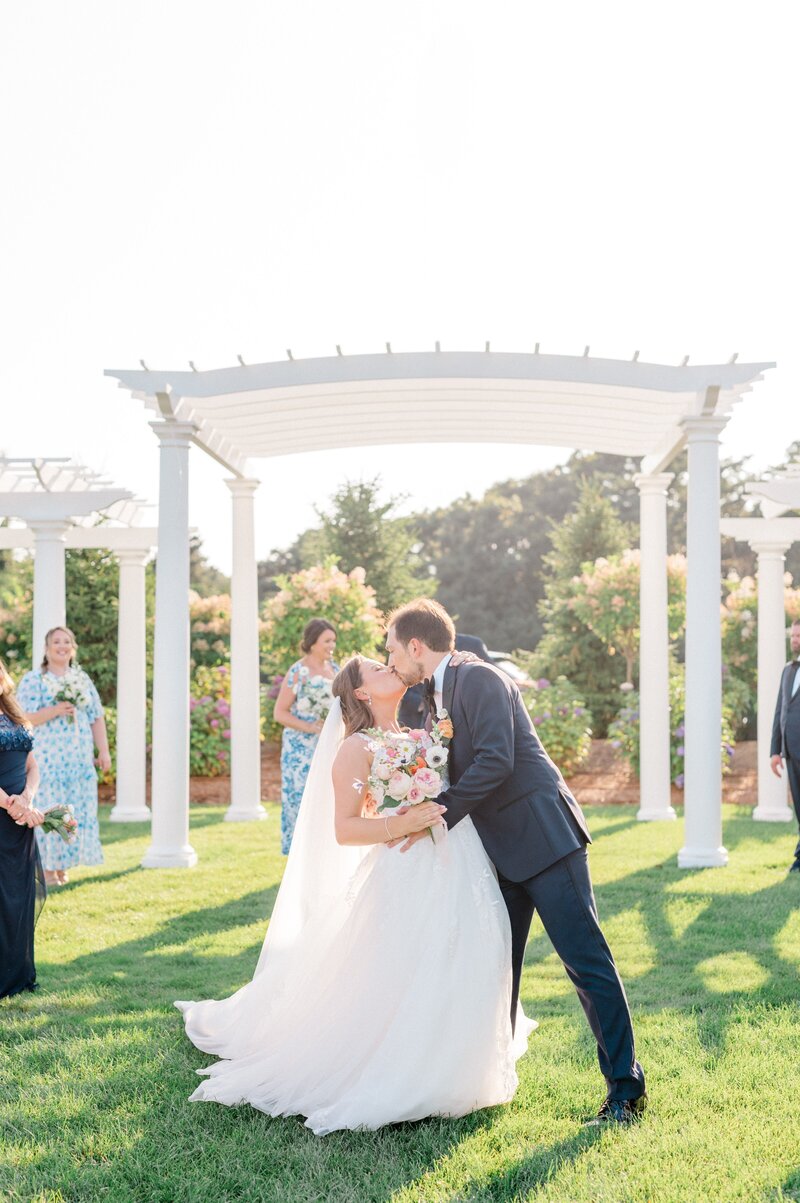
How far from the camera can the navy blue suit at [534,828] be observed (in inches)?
166

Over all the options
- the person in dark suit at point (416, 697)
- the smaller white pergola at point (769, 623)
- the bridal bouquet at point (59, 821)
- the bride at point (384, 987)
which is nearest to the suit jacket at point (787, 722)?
the smaller white pergola at point (769, 623)

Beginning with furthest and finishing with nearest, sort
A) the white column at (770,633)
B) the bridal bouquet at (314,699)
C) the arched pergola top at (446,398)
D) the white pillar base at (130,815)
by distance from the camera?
the white pillar base at (130,815), the white column at (770,633), the arched pergola top at (446,398), the bridal bouquet at (314,699)

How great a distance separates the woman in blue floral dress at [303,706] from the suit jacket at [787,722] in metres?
4.00

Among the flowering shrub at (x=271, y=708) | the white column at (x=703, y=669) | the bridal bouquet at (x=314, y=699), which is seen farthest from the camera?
the flowering shrub at (x=271, y=708)

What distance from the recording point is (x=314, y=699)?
9102 mm

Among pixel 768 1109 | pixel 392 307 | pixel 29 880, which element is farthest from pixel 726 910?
pixel 392 307

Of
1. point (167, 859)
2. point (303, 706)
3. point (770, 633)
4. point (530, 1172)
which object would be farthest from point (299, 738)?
point (770, 633)

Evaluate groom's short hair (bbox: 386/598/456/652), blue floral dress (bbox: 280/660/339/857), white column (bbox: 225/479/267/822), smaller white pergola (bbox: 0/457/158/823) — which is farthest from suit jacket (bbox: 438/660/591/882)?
white column (bbox: 225/479/267/822)

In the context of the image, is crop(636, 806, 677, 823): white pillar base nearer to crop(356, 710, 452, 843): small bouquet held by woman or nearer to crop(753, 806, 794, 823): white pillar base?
crop(753, 806, 794, 823): white pillar base

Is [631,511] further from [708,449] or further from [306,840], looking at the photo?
[306,840]

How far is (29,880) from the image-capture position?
6.43 metres

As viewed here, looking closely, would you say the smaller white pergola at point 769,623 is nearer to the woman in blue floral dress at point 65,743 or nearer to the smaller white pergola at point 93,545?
the smaller white pergola at point 93,545

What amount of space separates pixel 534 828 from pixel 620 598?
48.8 feet

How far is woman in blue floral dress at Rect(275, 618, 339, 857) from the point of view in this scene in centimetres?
909
